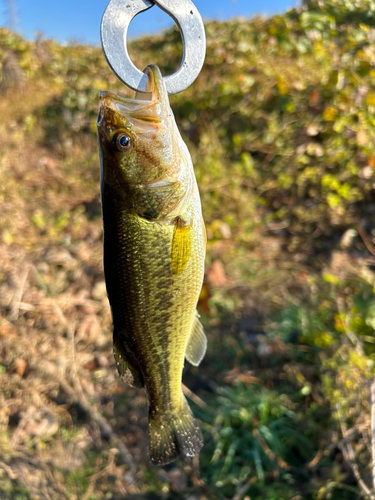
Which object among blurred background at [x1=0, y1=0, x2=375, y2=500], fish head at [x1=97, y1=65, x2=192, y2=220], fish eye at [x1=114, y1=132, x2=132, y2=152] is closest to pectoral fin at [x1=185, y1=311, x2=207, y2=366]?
fish head at [x1=97, y1=65, x2=192, y2=220]

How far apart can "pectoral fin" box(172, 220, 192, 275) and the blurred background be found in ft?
5.43

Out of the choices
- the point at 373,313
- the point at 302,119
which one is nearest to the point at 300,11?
the point at 302,119

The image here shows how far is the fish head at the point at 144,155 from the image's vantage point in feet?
3.60

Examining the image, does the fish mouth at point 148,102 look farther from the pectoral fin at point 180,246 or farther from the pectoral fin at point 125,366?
the pectoral fin at point 125,366

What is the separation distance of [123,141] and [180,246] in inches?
15.1

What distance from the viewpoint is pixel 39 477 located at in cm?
→ 252

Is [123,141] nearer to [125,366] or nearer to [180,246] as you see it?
[180,246]

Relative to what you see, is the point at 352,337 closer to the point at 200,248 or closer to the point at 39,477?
the point at 200,248

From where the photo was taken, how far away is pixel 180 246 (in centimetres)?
116

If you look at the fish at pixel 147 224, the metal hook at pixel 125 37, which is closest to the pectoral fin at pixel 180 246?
the fish at pixel 147 224

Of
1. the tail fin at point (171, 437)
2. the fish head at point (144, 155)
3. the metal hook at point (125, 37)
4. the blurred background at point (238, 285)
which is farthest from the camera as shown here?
the blurred background at point (238, 285)

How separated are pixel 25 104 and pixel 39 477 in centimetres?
687

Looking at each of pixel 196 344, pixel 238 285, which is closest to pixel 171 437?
pixel 196 344

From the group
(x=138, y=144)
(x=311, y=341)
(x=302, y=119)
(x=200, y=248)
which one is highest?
(x=302, y=119)
